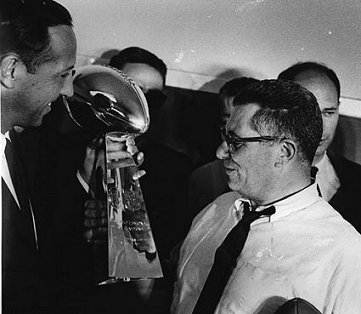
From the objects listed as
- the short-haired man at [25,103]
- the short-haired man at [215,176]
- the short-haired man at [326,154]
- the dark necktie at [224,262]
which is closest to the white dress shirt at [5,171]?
the short-haired man at [25,103]

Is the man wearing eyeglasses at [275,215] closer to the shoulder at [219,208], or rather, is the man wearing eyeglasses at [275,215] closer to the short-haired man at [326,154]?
the shoulder at [219,208]

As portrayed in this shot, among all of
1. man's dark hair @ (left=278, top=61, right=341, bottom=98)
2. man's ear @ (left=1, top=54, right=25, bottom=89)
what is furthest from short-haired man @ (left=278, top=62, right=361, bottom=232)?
man's ear @ (left=1, top=54, right=25, bottom=89)

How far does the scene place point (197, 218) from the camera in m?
1.41

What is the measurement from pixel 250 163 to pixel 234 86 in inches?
16.4

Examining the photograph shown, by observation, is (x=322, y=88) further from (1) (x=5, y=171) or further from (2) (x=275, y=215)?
(1) (x=5, y=171)

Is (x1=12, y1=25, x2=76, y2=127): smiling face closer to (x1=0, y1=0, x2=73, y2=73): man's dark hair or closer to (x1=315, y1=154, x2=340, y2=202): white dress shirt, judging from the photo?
(x1=0, y1=0, x2=73, y2=73): man's dark hair

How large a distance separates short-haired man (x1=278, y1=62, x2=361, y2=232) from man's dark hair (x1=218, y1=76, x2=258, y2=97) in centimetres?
8

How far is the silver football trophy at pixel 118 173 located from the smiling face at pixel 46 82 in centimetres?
3

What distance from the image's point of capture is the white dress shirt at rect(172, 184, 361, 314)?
1.08m

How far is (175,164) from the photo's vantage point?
1.69 metres

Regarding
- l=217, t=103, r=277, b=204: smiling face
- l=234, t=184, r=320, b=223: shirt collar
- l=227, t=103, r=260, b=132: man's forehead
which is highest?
l=227, t=103, r=260, b=132: man's forehead

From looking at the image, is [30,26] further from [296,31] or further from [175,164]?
[296,31]

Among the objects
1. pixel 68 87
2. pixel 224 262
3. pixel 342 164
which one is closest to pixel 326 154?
pixel 342 164

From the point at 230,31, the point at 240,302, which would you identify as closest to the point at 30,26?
the point at 240,302
